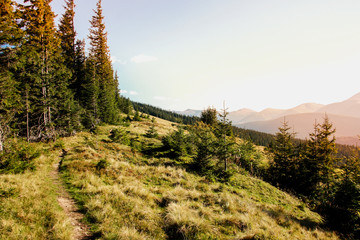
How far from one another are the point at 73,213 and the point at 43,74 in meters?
19.1

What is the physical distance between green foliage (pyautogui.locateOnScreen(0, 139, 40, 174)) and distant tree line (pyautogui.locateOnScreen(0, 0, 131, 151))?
1259 millimetres

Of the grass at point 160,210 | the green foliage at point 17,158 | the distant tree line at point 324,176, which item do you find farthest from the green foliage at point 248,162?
the green foliage at point 17,158

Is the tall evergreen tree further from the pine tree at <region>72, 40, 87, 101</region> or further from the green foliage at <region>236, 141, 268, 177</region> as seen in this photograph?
the green foliage at <region>236, 141, 268, 177</region>

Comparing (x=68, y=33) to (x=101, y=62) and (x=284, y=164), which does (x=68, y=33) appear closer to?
(x=101, y=62)

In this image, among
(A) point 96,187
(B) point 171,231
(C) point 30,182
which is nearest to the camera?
(B) point 171,231

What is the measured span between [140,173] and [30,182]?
6.84 metres

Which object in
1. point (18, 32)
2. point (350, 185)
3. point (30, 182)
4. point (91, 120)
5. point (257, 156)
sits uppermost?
point (18, 32)

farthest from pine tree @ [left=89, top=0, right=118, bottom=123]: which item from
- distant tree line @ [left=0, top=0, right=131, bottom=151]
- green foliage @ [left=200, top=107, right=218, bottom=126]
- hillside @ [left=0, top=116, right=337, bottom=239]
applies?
green foliage @ [left=200, top=107, right=218, bottom=126]

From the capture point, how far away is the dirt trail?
526 cm

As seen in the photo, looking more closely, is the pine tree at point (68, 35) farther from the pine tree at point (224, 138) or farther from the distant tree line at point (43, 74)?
the pine tree at point (224, 138)

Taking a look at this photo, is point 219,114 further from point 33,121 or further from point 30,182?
point 33,121

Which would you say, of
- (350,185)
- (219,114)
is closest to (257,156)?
(219,114)

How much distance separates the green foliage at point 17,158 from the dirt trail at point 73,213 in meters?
2.22

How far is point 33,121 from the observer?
61.1 ft
